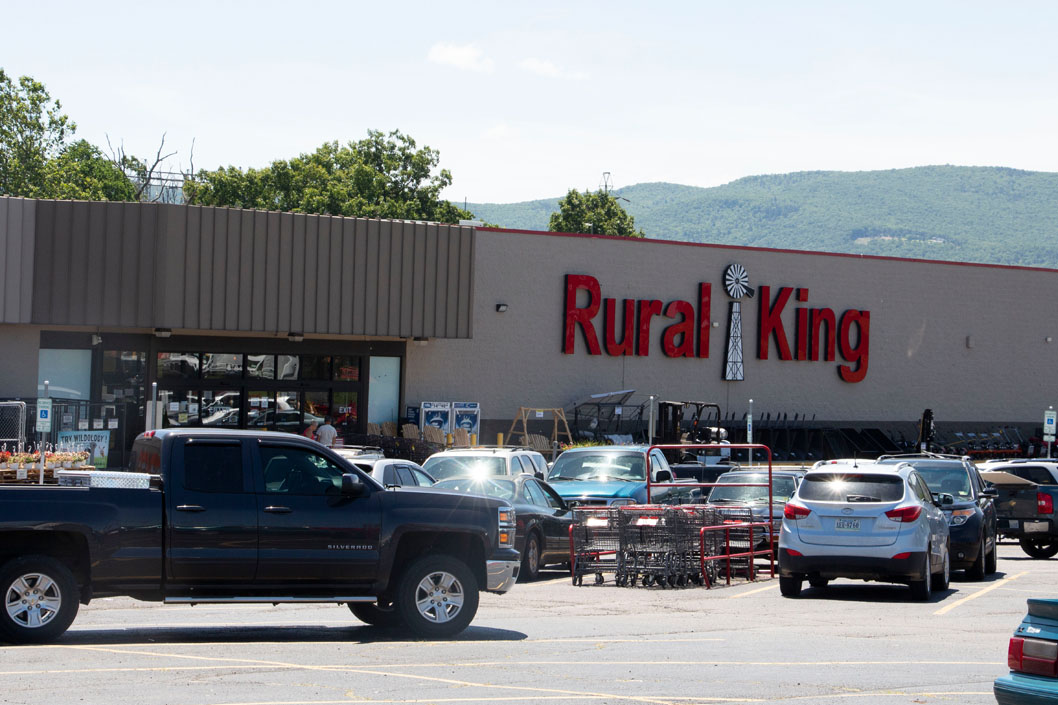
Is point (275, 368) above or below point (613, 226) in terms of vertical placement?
below

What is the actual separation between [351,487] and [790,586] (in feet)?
23.7

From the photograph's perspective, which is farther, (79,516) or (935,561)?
(935,561)

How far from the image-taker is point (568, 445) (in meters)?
38.2

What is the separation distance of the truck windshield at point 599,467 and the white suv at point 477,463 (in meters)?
0.99

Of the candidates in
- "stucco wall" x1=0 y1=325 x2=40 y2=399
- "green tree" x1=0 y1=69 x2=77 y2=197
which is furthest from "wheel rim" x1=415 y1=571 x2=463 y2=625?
"green tree" x1=0 y1=69 x2=77 y2=197

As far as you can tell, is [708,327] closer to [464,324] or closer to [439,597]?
[464,324]

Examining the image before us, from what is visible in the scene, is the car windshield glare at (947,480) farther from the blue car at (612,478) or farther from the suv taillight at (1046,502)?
the suv taillight at (1046,502)

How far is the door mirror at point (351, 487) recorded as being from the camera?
1239 cm

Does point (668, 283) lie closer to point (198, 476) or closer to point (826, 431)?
point (826, 431)

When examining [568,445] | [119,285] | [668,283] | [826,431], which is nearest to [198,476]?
[119,285]

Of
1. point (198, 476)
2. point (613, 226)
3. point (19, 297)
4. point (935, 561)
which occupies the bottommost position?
point (935, 561)

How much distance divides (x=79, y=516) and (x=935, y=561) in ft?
36.3

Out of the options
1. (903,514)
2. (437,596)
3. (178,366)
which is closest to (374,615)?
(437,596)

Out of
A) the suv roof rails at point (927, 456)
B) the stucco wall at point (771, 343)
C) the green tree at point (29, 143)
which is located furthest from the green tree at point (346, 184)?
the suv roof rails at point (927, 456)
